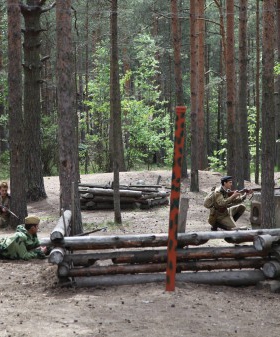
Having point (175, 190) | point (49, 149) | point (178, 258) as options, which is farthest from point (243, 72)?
point (175, 190)

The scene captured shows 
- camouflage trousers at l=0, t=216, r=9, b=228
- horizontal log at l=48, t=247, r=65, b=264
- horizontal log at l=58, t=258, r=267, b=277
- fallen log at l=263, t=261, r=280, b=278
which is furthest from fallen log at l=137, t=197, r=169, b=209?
horizontal log at l=48, t=247, r=65, b=264

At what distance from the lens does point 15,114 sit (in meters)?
14.0

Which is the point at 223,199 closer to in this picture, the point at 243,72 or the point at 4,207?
the point at 4,207

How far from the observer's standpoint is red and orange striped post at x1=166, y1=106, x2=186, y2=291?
769 centimetres

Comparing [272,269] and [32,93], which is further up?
[32,93]

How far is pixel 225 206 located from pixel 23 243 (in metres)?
4.33

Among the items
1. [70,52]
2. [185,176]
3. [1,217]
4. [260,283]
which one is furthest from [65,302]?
[185,176]

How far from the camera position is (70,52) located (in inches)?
482

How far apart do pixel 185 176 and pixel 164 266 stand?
16.1 metres

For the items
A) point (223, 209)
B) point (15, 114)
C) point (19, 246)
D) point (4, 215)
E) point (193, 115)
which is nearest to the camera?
point (19, 246)

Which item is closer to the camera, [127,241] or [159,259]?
[127,241]

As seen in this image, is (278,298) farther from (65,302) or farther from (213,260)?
(65,302)

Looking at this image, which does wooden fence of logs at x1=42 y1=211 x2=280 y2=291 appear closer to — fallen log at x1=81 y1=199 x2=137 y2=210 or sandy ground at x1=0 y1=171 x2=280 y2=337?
sandy ground at x1=0 y1=171 x2=280 y2=337

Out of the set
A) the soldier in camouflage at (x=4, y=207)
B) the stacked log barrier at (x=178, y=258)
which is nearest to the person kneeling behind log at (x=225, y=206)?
the stacked log barrier at (x=178, y=258)
